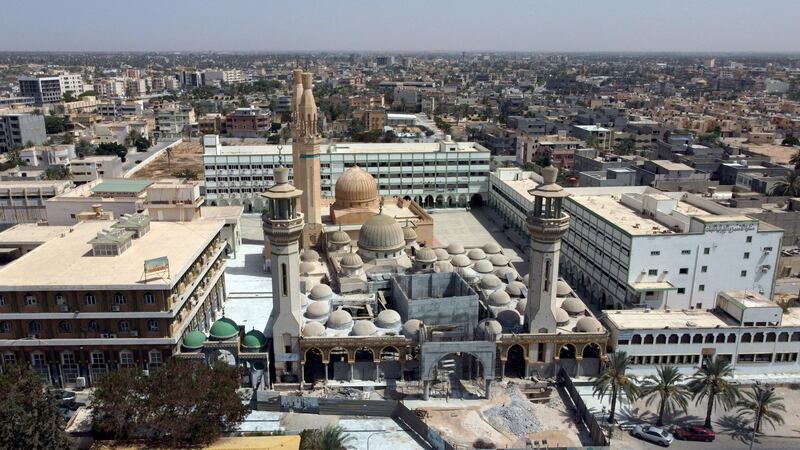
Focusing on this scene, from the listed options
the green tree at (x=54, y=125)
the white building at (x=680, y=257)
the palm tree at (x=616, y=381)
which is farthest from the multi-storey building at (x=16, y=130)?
the palm tree at (x=616, y=381)

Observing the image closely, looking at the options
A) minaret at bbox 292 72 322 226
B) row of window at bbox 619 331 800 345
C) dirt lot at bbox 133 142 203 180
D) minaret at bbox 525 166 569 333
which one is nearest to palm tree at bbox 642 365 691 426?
row of window at bbox 619 331 800 345

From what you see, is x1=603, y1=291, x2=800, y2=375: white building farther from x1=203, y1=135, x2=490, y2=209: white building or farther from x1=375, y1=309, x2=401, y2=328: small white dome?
x1=203, y1=135, x2=490, y2=209: white building

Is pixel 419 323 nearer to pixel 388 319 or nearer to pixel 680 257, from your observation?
pixel 388 319

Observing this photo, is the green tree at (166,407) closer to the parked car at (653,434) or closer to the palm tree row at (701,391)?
the palm tree row at (701,391)

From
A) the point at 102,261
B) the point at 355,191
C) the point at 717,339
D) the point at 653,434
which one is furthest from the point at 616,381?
the point at 102,261

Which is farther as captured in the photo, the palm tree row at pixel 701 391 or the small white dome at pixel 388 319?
the small white dome at pixel 388 319
